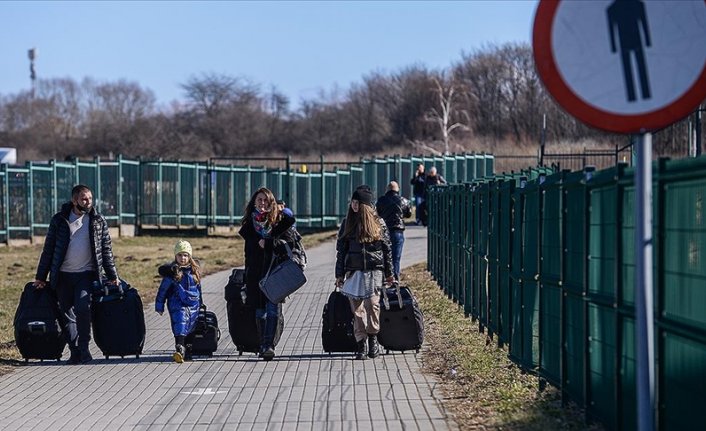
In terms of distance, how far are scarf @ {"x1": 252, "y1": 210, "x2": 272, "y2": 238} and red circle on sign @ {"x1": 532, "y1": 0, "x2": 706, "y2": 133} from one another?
785 cm

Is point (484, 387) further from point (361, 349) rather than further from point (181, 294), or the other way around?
point (181, 294)

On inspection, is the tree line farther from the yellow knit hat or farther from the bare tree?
the yellow knit hat

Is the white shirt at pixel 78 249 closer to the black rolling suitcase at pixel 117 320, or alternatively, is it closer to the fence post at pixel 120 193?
the black rolling suitcase at pixel 117 320

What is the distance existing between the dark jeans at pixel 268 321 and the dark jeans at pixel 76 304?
1.77 m

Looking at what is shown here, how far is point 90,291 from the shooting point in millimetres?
13328

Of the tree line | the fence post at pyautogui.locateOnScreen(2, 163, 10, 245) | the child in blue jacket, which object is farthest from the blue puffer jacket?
the tree line

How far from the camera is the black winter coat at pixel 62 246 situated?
13.2m

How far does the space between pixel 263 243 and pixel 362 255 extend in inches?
41.2

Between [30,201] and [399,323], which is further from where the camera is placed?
[30,201]

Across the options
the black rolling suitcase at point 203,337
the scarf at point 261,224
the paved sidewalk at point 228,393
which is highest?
the scarf at point 261,224

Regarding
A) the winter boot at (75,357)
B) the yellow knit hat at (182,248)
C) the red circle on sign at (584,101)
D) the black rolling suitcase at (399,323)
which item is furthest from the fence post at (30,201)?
the red circle on sign at (584,101)

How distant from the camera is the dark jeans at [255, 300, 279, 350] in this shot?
43.0ft

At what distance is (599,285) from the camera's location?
8.02m

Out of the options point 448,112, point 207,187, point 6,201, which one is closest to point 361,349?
point 6,201
